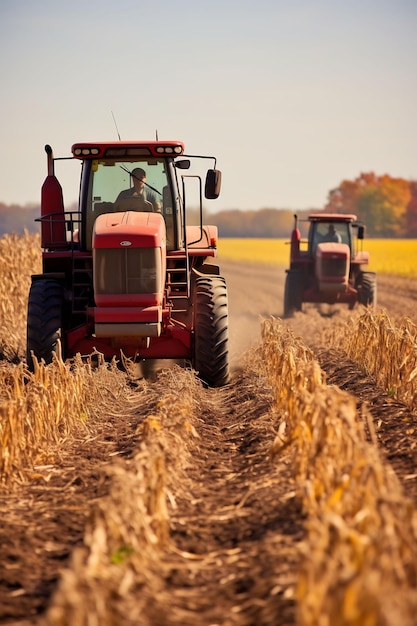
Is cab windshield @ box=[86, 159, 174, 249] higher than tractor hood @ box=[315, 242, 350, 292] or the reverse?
higher

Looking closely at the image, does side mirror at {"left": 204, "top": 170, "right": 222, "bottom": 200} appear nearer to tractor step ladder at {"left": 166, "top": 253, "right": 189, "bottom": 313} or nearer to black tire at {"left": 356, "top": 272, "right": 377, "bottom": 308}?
tractor step ladder at {"left": 166, "top": 253, "right": 189, "bottom": 313}

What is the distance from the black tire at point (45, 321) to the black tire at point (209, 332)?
1.54 metres

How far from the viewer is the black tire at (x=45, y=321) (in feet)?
36.6

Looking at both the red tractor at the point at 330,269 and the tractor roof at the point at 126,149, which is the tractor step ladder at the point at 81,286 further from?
the red tractor at the point at 330,269

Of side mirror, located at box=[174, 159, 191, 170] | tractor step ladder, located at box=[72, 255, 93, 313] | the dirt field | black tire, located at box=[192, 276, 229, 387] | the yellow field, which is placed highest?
side mirror, located at box=[174, 159, 191, 170]

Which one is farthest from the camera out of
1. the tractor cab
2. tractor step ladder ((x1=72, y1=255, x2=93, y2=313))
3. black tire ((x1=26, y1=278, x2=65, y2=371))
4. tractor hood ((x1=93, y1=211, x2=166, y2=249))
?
the tractor cab

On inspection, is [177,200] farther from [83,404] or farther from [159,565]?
[159,565]

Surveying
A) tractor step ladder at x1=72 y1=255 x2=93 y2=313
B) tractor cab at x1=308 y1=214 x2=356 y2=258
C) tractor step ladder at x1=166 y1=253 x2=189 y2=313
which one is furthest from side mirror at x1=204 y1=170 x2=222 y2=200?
tractor cab at x1=308 y1=214 x2=356 y2=258

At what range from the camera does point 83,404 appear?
9.70 meters

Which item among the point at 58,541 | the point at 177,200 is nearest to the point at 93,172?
the point at 177,200

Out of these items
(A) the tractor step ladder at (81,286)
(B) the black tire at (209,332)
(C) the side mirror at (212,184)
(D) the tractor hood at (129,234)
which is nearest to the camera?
(D) the tractor hood at (129,234)

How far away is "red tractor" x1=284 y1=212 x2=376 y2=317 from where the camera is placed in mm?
20375

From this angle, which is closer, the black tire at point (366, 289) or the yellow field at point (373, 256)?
the black tire at point (366, 289)

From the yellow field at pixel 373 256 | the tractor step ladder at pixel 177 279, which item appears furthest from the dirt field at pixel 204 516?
the yellow field at pixel 373 256
